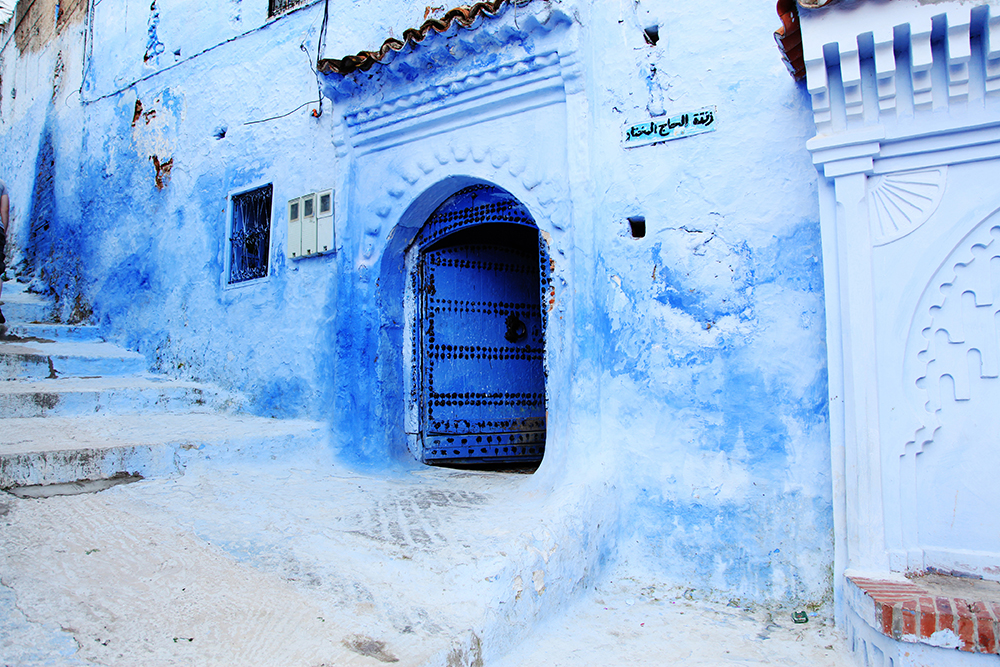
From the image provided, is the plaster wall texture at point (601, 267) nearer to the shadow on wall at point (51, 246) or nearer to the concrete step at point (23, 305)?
the shadow on wall at point (51, 246)

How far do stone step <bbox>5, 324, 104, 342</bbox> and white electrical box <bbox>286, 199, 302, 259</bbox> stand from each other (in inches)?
108

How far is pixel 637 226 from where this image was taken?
12.9 ft

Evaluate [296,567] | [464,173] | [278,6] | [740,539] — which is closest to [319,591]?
[296,567]

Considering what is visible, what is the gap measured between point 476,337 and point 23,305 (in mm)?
4987

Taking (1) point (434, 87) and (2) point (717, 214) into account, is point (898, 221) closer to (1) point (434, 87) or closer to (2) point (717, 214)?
(2) point (717, 214)

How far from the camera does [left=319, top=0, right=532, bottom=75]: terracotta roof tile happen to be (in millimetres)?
4027

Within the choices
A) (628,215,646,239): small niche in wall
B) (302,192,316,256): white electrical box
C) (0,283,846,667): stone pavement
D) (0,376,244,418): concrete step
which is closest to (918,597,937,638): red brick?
(0,283,846,667): stone pavement

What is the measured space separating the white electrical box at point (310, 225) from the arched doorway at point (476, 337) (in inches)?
26.4

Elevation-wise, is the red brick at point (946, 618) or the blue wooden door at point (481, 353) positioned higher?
the blue wooden door at point (481, 353)

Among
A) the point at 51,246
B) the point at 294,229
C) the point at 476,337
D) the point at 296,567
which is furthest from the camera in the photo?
the point at 51,246

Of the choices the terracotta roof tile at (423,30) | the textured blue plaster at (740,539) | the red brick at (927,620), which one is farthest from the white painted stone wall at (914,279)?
the terracotta roof tile at (423,30)

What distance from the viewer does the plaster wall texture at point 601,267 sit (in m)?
3.42

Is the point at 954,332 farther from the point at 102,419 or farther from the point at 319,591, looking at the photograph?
the point at 102,419

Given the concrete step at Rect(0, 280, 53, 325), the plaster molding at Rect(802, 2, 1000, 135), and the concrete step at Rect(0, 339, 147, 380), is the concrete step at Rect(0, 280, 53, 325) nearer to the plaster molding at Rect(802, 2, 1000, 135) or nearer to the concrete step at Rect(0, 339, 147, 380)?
the concrete step at Rect(0, 339, 147, 380)
